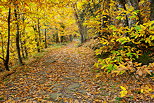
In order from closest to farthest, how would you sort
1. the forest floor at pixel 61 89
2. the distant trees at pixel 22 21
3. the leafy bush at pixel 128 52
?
1. the leafy bush at pixel 128 52
2. the forest floor at pixel 61 89
3. the distant trees at pixel 22 21

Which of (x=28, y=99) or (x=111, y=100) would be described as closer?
(x=111, y=100)

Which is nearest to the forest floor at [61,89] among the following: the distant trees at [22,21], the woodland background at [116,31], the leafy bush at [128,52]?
the woodland background at [116,31]

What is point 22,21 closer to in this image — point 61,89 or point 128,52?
point 61,89

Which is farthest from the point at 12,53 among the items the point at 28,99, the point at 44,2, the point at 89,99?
the point at 89,99

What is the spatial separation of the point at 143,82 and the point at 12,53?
14625mm

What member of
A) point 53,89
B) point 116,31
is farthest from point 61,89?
point 116,31

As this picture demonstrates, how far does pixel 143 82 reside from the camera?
444cm

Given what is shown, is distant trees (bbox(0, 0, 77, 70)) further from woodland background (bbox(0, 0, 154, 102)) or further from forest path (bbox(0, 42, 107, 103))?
forest path (bbox(0, 42, 107, 103))

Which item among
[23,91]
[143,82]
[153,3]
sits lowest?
[23,91]

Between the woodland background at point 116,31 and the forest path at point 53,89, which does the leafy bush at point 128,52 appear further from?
the forest path at point 53,89

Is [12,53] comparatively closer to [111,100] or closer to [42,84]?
[42,84]

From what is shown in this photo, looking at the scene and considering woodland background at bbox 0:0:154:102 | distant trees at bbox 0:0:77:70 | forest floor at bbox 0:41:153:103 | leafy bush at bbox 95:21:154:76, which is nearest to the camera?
leafy bush at bbox 95:21:154:76

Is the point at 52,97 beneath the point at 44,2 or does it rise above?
beneath

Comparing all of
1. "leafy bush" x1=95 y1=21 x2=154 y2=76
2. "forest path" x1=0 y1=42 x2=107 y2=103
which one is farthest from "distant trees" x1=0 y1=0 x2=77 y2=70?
"leafy bush" x1=95 y1=21 x2=154 y2=76
